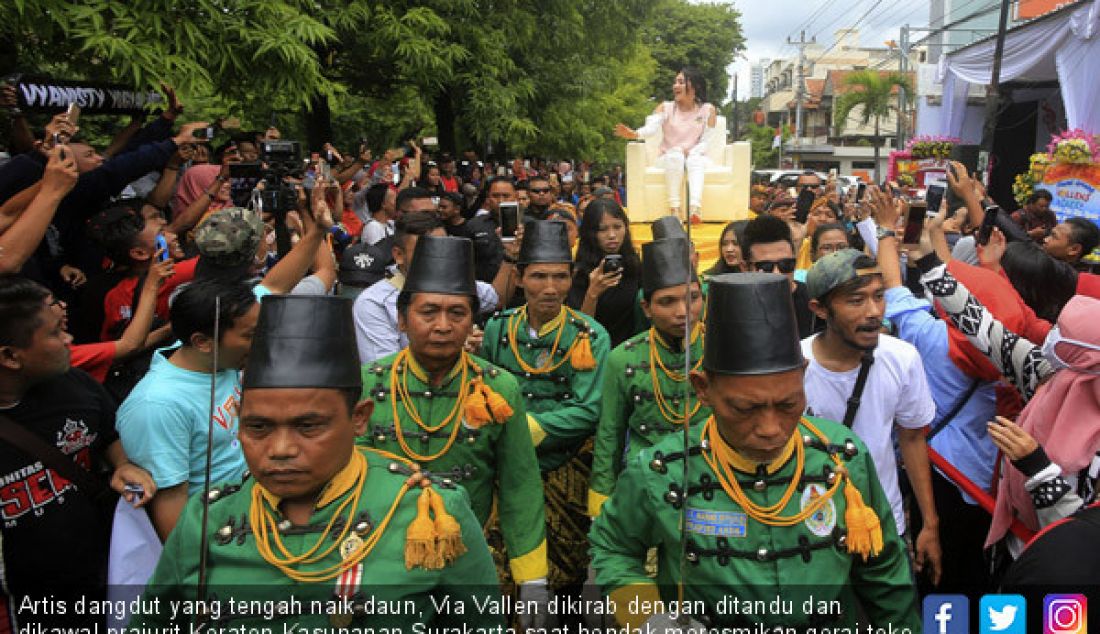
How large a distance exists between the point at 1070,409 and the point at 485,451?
2.28 metres

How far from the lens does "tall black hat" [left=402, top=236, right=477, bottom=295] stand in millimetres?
3350

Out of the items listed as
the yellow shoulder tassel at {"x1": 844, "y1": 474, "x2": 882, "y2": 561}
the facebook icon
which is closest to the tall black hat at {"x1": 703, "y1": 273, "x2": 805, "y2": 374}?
the yellow shoulder tassel at {"x1": 844, "y1": 474, "x2": 882, "y2": 561}

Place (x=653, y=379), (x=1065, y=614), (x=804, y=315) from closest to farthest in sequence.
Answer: (x=1065, y=614), (x=653, y=379), (x=804, y=315)

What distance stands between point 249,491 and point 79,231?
376cm

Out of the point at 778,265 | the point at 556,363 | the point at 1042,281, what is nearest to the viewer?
the point at 1042,281

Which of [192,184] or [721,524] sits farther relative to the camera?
[192,184]

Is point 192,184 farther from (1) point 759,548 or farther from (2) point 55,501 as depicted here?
(1) point 759,548

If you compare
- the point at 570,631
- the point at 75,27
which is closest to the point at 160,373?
the point at 570,631

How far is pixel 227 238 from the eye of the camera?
12.5 ft

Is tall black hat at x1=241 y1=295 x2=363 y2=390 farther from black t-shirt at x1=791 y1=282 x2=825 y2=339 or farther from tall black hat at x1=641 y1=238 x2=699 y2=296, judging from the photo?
black t-shirt at x1=791 y1=282 x2=825 y2=339

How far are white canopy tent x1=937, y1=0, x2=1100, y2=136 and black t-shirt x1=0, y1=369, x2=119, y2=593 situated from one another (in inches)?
576

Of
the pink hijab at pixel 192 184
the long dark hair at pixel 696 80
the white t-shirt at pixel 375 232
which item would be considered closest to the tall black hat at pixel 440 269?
the white t-shirt at pixel 375 232

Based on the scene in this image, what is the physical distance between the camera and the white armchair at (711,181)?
44.5ft

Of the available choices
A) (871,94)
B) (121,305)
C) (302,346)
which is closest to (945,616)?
(302,346)
